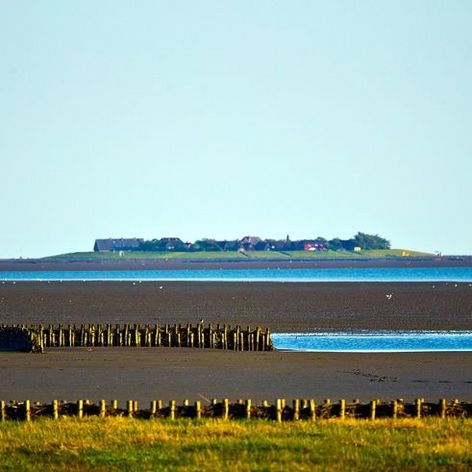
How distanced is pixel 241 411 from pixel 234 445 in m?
3.78

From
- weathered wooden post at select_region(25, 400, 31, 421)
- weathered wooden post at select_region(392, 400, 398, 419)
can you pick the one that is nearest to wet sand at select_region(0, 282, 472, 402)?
weathered wooden post at select_region(25, 400, 31, 421)

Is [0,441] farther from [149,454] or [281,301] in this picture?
[281,301]

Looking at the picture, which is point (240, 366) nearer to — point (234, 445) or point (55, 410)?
point (55, 410)

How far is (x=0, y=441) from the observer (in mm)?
28594

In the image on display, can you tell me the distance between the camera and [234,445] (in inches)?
1104

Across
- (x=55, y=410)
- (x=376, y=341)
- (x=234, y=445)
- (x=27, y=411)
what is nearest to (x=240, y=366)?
(x=376, y=341)

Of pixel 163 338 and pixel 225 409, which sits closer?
pixel 225 409

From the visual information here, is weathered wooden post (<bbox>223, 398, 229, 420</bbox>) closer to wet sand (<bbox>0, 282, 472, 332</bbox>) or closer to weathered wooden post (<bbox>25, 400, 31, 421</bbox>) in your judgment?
weathered wooden post (<bbox>25, 400, 31, 421</bbox>)

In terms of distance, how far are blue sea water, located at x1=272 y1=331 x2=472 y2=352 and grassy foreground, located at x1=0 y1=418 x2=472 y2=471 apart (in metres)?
31.2

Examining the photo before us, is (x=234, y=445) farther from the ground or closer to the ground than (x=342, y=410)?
closer to the ground

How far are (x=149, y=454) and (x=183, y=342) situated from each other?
35.2 m

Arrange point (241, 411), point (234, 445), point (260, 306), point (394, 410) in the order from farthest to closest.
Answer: point (260, 306), point (394, 410), point (241, 411), point (234, 445)

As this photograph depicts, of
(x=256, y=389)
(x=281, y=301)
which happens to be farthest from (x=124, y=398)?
(x=281, y=301)

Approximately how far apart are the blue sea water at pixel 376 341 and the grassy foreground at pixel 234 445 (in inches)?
1228
